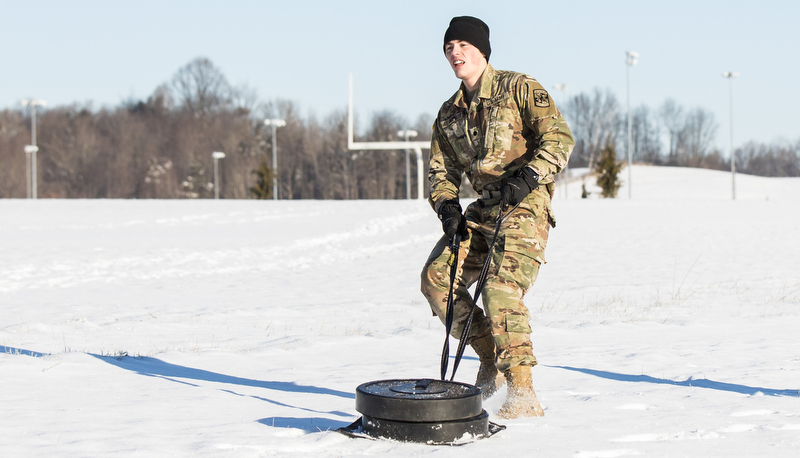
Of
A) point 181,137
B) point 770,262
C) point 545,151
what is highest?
point 181,137

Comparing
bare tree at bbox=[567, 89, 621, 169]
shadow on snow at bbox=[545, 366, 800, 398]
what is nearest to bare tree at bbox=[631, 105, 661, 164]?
bare tree at bbox=[567, 89, 621, 169]

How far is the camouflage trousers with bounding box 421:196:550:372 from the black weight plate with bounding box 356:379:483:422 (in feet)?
1.49

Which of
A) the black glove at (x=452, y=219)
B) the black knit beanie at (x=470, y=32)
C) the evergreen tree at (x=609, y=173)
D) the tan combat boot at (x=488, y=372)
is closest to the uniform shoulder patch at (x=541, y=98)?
the black knit beanie at (x=470, y=32)

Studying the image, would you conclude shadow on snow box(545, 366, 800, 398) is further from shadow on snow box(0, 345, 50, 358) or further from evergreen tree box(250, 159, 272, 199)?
evergreen tree box(250, 159, 272, 199)

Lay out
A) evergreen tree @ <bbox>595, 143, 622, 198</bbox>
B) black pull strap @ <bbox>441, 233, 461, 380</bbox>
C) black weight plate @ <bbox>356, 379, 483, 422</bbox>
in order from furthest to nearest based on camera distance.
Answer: evergreen tree @ <bbox>595, 143, 622, 198</bbox>
black pull strap @ <bbox>441, 233, 461, 380</bbox>
black weight plate @ <bbox>356, 379, 483, 422</bbox>

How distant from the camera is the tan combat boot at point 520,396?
A: 4.04 metres

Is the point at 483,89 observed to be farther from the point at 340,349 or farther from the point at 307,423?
the point at 340,349

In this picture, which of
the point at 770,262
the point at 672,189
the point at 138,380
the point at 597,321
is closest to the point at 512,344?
the point at 138,380

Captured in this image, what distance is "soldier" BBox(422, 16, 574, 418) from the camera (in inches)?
159

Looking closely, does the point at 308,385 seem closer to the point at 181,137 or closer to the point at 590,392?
the point at 590,392

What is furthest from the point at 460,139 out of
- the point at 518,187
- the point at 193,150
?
the point at 193,150

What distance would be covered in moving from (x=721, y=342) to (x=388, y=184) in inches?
3264

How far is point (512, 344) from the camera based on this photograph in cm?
401

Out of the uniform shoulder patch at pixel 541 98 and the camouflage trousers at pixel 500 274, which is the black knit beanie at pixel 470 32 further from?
the camouflage trousers at pixel 500 274
